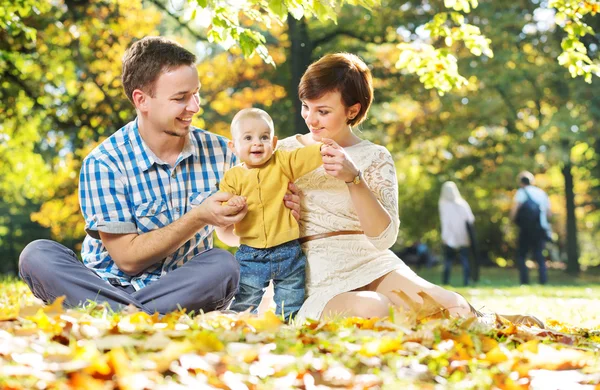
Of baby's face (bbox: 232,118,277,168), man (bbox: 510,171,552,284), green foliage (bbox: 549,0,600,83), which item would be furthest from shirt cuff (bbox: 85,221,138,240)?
man (bbox: 510,171,552,284)

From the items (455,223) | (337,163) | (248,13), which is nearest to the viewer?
(337,163)

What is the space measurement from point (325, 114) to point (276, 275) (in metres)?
0.89

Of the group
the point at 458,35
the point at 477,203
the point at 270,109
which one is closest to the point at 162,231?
the point at 458,35

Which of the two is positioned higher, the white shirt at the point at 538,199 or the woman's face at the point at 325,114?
the woman's face at the point at 325,114

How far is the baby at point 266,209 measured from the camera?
373 centimetres

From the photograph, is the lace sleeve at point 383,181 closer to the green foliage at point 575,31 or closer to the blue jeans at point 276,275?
the blue jeans at point 276,275

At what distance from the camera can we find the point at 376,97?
1728 centimetres

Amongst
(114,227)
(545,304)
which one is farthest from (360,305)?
(545,304)

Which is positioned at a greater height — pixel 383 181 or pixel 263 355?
pixel 383 181

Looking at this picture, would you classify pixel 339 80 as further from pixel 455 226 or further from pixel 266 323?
pixel 455 226

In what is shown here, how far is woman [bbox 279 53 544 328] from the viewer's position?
3787 mm

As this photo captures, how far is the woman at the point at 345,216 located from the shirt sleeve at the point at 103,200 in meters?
0.90

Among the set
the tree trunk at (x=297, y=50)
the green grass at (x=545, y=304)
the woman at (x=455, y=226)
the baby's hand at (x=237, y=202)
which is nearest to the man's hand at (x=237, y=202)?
the baby's hand at (x=237, y=202)

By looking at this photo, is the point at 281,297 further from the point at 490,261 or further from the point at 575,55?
the point at 490,261
